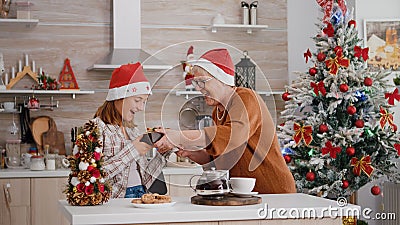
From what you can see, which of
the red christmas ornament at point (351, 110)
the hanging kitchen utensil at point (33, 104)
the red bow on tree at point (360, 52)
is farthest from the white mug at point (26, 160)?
the red bow on tree at point (360, 52)

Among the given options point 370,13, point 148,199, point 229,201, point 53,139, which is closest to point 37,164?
point 53,139

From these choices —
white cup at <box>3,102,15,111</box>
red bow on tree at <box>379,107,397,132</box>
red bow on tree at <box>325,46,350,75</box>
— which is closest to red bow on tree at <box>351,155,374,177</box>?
red bow on tree at <box>379,107,397,132</box>

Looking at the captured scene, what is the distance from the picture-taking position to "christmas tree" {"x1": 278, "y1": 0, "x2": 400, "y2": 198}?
4793mm

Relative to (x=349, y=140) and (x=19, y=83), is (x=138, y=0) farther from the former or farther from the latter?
(x=349, y=140)

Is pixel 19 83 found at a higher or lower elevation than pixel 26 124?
higher

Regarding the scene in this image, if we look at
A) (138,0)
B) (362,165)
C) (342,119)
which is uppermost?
(138,0)

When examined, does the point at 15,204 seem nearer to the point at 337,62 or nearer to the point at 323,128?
the point at 323,128

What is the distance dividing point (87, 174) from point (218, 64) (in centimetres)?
72

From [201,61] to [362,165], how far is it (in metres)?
2.51

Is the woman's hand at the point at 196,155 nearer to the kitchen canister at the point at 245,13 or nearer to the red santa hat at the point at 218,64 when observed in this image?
the red santa hat at the point at 218,64

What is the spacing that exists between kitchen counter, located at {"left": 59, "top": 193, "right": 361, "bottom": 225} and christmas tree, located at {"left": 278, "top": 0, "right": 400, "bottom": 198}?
80.5 inches

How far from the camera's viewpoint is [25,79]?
547 cm

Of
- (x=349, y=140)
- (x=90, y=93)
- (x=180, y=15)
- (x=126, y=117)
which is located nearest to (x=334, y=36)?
(x=349, y=140)

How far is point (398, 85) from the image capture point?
5176mm
